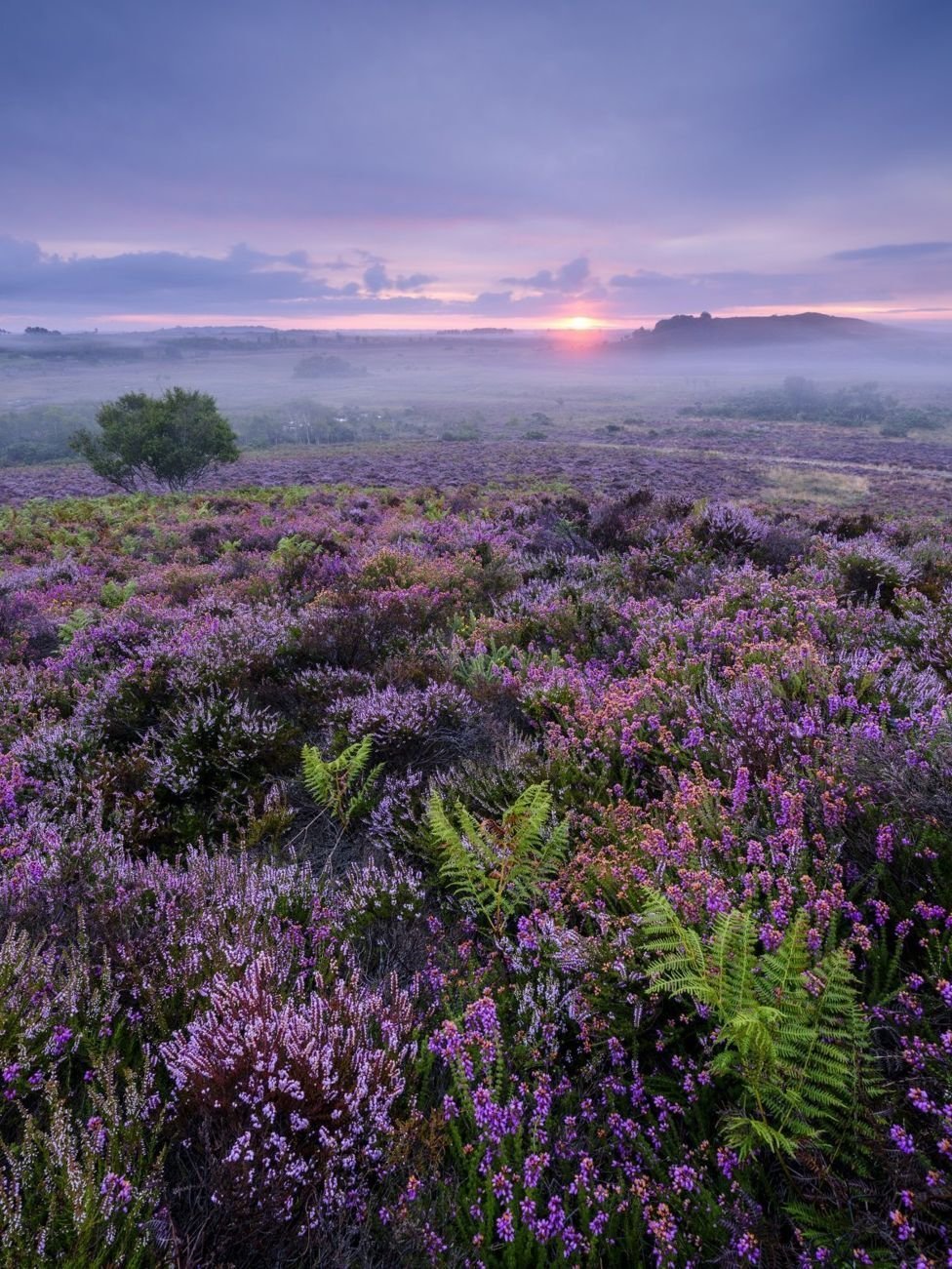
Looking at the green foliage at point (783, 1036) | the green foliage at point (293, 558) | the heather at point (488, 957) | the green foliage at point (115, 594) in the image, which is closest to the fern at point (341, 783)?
the heather at point (488, 957)

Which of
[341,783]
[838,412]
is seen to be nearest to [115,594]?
[341,783]

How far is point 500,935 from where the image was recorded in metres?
2.46

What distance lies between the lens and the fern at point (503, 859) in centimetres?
262

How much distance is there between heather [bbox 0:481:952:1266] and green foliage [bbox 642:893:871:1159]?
0.02 meters

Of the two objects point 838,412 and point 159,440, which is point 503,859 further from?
point 838,412

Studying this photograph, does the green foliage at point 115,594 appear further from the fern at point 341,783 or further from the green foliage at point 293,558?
the fern at point 341,783

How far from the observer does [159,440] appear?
35000 millimetres

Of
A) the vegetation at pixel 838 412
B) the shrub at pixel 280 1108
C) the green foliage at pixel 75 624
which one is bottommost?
the green foliage at pixel 75 624

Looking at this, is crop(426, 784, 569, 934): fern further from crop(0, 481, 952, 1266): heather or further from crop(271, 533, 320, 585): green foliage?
crop(271, 533, 320, 585): green foliage

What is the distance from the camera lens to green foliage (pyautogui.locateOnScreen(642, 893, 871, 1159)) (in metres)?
1.60

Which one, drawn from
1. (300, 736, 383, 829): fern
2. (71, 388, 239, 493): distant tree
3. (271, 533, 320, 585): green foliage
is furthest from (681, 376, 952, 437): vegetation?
(300, 736, 383, 829): fern

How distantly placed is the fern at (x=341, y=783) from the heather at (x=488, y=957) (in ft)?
0.10

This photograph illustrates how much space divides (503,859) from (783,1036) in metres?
1.15

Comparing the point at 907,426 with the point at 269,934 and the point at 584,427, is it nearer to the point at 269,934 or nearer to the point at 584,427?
the point at 584,427
